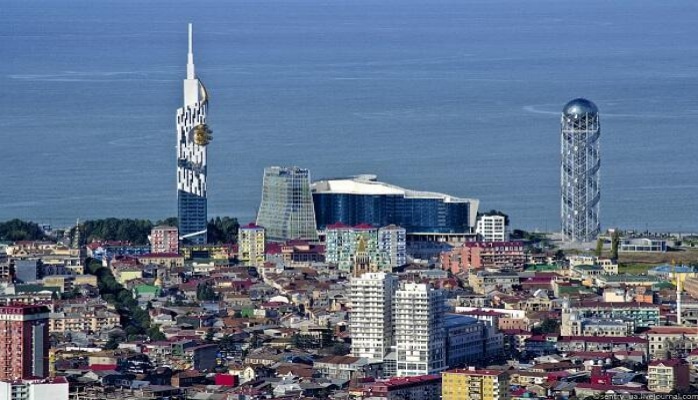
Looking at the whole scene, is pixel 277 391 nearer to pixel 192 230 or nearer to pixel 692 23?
pixel 192 230

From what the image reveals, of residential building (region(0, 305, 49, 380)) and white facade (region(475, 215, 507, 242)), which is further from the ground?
white facade (region(475, 215, 507, 242))

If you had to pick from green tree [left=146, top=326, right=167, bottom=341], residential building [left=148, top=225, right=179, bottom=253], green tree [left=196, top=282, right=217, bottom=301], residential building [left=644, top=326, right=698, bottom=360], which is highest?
residential building [left=148, top=225, right=179, bottom=253]

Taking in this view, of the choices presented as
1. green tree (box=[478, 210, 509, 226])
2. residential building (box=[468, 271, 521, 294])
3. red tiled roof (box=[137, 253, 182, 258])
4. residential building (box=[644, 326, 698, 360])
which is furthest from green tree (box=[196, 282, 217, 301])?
residential building (box=[644, 326, 698, 360])

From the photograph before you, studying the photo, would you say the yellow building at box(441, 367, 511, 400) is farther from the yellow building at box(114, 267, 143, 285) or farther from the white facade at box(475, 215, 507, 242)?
the white facade at box(475, 215, 507, 242)

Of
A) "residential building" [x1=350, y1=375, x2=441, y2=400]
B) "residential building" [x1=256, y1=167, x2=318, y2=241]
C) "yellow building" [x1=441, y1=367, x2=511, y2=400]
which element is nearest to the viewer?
"yellow building" [x1=441, y1=367, x2=511, y2=400]

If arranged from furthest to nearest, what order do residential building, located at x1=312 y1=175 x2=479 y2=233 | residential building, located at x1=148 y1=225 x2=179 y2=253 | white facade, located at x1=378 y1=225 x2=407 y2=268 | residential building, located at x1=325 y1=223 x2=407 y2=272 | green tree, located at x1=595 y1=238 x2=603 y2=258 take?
residential building, located at x1=312 y1=175 x2=479 y2=233, residential building, located at x1=148 y1=225 x2=179 y2=253, green tree, located at x1=595 y1=238 x2=603 y2=258, white facade, located at x1=378 y1=225 x2=407 y2=268, residential building, located at x1=325 y1=223 x2=407 y2=272

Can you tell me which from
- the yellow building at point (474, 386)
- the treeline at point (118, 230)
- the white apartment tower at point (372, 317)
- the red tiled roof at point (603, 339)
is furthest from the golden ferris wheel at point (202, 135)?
the yellow building at point (474, 386)
